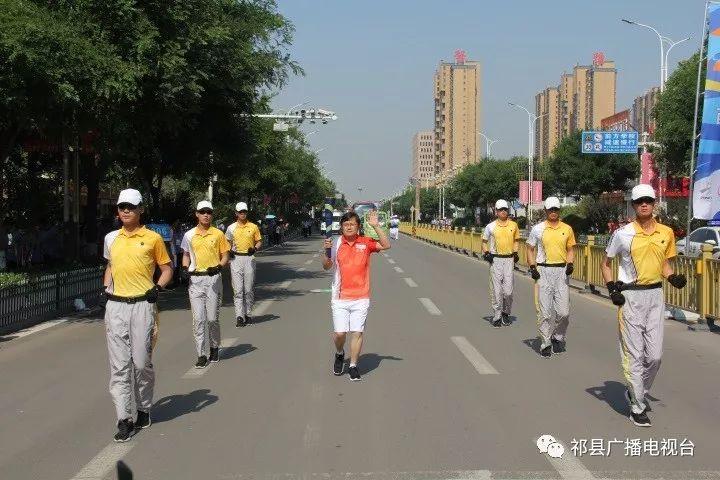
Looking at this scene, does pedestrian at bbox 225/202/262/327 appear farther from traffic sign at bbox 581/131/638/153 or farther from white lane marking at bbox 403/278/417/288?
traffic sign at bbox 581/131/638/153

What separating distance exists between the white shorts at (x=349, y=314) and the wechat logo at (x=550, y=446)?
2.79m

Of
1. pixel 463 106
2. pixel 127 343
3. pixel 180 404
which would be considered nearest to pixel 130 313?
pixel 127 343

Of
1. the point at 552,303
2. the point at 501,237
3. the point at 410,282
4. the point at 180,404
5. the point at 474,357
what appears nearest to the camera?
the point at 180,404

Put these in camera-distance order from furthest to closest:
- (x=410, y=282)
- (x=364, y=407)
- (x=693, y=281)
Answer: (x=410, y=282), (x=693, y=281), (x=364, y=407)

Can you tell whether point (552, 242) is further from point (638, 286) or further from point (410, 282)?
point (410, 282)

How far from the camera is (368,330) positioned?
39.3 feet

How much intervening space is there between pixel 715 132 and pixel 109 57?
402 inches

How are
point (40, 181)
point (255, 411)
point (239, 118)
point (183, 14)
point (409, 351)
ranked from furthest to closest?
1. point (40, 181)
2. point (239, 118)
3. point (183, 14)
4. point (409, 351)
5. point (255, 411)

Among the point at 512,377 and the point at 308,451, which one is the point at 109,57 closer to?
the point at 512,377

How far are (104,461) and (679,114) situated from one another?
34.6 m

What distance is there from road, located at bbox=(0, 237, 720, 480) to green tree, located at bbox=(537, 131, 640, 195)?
4726 cm

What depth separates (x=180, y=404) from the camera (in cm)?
713

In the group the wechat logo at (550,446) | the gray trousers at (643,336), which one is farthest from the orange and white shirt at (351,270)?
Result: the wechat logo at (550,446)

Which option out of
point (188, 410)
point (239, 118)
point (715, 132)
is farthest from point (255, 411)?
point (239, 118)
